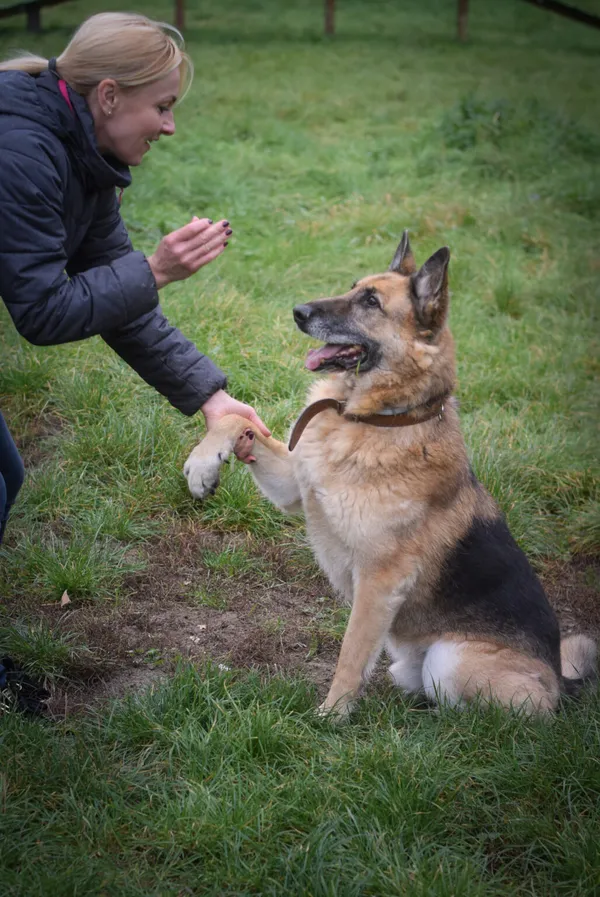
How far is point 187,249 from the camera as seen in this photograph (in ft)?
9.78

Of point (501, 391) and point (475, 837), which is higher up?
point (475, 837)

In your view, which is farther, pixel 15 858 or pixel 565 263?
pixel 565 263

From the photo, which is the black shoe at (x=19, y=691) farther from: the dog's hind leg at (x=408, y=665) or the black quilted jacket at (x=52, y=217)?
the dog's hind leg at (x=408, y=665)

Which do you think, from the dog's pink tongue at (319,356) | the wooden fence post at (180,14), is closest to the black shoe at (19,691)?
the dog's pink tongue at (319,356)

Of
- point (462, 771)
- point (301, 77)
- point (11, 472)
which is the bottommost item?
point (301, 77)

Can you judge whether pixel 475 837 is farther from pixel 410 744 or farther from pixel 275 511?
pixel 275 511

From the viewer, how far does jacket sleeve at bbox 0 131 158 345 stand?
8.99ft

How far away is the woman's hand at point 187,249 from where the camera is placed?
297 centimetres

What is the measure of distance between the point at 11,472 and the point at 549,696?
2.16 meters

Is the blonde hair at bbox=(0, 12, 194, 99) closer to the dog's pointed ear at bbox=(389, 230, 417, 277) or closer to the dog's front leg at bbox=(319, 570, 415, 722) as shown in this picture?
the dog's pointed ear at bbox=(389, 230, 417, 277)

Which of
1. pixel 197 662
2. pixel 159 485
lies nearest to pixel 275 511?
pixel 159 485

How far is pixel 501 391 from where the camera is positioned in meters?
5.77

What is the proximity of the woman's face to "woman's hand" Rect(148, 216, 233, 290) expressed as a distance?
327 mm

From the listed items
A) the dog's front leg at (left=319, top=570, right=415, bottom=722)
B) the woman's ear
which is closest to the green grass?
the dog's front leg at (left=319, top=570, right=415, bottom=722)
